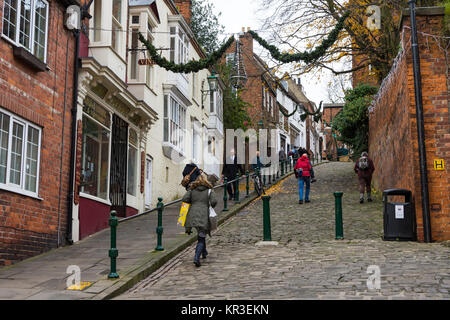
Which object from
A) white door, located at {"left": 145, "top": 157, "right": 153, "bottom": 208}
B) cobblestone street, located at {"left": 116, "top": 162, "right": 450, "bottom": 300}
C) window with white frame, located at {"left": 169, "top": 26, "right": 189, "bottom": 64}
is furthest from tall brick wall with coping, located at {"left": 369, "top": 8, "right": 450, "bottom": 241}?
window with white frame, located at {"left": 169, "top": 26, "right": 189, "bottom": 64}

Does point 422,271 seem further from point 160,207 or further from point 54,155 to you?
point 54,155

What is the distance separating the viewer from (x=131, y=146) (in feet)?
56.3

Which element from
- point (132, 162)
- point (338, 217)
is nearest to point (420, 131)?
point (338, 217)

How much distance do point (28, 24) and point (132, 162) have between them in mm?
7204

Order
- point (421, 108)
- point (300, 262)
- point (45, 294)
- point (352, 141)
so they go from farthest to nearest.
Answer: point (352, 141) < point (421, 108) < point (300, 262) < point (45, 294)

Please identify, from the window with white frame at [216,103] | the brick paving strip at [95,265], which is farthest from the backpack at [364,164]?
the window with white frame at [216,103]

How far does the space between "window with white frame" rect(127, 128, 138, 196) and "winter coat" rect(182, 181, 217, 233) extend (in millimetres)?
7551

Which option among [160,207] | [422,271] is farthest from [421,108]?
[160,207]

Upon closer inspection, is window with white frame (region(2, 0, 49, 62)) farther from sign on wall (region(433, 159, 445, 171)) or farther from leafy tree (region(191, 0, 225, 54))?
leafy tree (region(191, 0, 225, 54))

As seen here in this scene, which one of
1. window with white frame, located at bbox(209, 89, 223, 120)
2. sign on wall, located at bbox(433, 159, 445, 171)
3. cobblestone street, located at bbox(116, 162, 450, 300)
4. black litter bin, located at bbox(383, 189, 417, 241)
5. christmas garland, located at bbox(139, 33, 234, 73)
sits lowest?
cobblestone street, located at bbox(116, 162, 450, 300)

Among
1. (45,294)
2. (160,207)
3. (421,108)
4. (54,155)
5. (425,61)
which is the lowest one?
(45,294)

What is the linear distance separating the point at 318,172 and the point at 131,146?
1541 cm

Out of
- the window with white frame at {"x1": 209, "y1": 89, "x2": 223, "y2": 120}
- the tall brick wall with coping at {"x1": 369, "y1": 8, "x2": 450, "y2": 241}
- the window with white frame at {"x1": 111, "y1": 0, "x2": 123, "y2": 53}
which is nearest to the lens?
the tall brick wall with coping at {"x1": 369, "y1": 8, "x2": 450, "y2": 241}

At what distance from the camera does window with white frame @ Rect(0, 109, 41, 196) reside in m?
9.78
